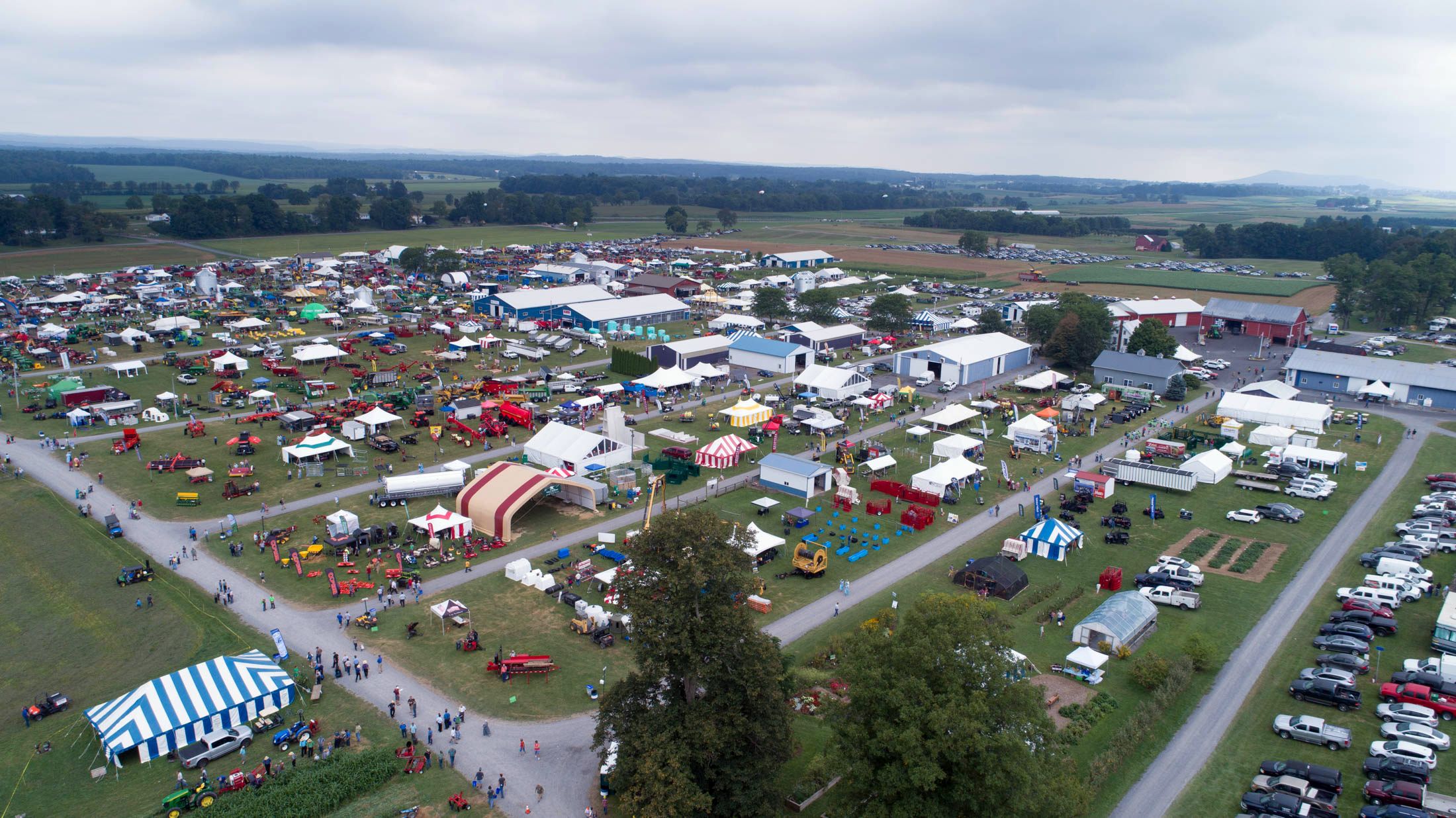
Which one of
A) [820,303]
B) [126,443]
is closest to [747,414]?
[820,303]

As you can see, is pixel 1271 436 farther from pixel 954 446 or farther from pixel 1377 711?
pixel 1377 711

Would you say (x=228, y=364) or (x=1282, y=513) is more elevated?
(x=1282, y=513)

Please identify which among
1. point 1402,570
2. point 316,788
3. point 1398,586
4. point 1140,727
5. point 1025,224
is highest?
point 1025,224

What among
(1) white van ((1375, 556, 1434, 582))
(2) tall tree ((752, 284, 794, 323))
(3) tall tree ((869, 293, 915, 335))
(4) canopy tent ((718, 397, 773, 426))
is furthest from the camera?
(2) tall tree ((752, 284, 794, 323))

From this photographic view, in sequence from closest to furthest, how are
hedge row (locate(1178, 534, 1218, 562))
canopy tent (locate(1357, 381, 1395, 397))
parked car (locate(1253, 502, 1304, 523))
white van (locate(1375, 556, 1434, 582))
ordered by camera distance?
white van (locate(1375, 556, 1434, 582)) < hedge row (locate(1178, 534, 1218, 562)) < parked car (locate(1253, 502, 1304, 523)) < canopy tent (locate(1357, 381, 1395, 397))

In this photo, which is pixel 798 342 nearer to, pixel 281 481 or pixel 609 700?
pixel 281 481

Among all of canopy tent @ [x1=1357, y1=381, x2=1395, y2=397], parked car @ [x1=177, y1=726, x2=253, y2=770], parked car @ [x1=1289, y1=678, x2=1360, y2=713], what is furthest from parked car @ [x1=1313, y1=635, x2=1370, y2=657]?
canopy tent @ [x1=1357, y1=381, x2=1395, y2=397]

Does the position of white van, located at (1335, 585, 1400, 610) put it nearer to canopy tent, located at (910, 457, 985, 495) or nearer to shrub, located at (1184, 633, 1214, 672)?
shrub, located at (1184, 633, 1214, 672)

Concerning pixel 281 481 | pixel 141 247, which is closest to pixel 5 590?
pixel 281 481
